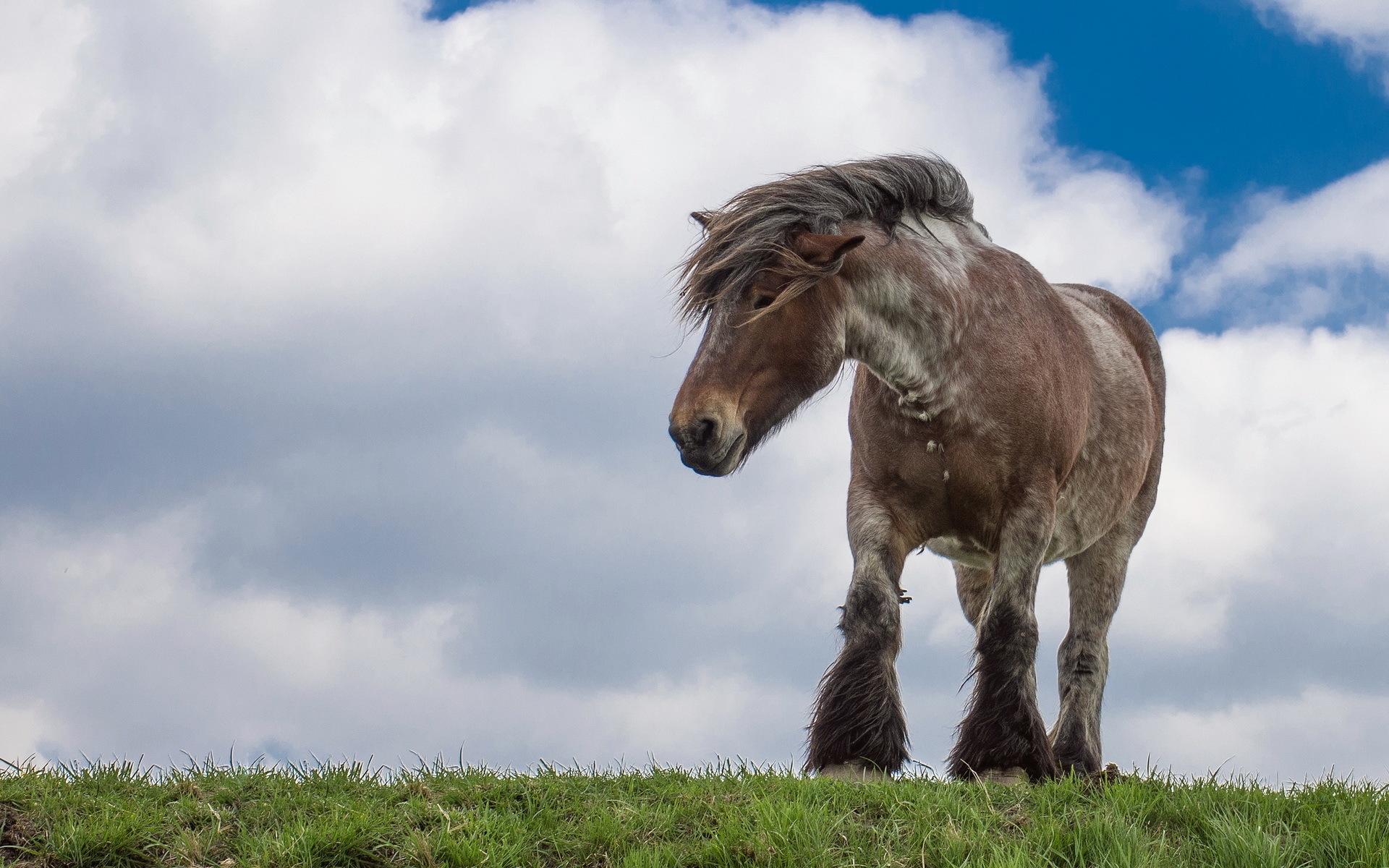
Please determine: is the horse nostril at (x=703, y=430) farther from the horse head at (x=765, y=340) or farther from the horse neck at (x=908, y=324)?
the horse neck at (x=908, y=324)

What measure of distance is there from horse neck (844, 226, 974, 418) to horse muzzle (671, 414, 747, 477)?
93cm

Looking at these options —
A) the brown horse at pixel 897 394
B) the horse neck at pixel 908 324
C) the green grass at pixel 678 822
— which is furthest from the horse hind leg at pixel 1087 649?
the horse neck at pixel 908 324

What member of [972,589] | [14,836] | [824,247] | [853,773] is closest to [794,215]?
[824,247]

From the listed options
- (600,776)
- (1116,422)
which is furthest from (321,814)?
(1116,422)

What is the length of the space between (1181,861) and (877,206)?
12.0 ft

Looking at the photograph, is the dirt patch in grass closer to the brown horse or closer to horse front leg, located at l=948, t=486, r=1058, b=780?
the brown horse

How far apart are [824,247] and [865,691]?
2.25 metres

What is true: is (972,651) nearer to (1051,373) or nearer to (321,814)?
(1051,373)

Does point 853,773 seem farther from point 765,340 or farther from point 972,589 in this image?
point 972,589

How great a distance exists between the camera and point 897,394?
6434 mm

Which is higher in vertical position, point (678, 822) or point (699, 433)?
point (699, 433)

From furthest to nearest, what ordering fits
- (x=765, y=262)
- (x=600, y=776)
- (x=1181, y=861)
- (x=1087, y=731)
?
(x=1087, y=731) < (x=765, y=262) < (x=600, y=776) < (x=1181, y=861)

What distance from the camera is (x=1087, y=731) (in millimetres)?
7910

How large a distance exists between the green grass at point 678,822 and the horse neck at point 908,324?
81.5 inches
